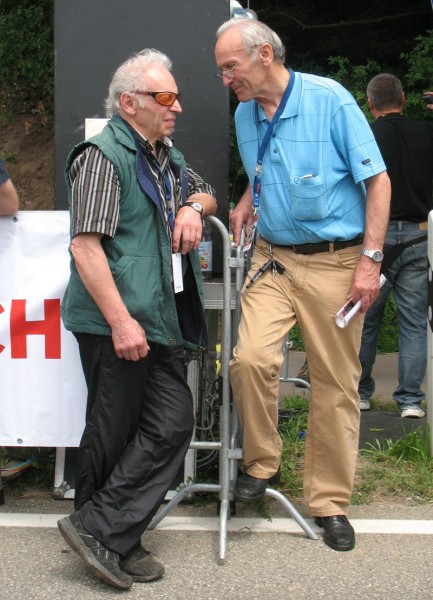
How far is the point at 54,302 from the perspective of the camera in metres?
4.00

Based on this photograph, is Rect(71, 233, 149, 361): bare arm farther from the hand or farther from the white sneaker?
the white sneaker

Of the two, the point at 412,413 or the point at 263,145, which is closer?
the point at 263,145

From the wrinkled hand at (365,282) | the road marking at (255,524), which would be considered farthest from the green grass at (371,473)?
the wrinkled hand at (365,282)

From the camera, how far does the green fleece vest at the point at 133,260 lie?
3348 mm

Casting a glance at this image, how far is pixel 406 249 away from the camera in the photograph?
5531mm

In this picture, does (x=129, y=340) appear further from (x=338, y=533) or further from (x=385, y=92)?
(x=385, y=92)

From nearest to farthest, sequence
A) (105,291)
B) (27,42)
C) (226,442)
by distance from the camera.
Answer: (105,291)
(226,442)
(27,42)

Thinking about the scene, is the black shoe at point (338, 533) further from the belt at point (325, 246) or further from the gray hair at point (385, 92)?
the gray hair at point (385, 92)

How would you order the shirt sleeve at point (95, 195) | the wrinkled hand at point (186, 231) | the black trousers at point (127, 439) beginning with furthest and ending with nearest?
the wrinkled hand at point (186, 231)
the black trousers at point (127, 439)
the shirt sleeve at point (95, 195)

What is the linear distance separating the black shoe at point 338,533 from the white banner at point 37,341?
3.73ft

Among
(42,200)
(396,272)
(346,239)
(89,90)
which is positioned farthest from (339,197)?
(42,200)

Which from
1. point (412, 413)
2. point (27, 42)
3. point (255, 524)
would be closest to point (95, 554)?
point (255, 524)

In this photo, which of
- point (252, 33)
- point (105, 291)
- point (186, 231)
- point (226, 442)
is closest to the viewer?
point (105, 291)

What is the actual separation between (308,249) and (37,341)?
1.24 meters
